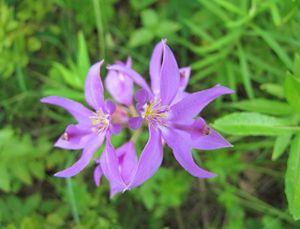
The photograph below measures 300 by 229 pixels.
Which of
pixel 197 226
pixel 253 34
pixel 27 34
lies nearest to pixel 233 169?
pixel 197 226

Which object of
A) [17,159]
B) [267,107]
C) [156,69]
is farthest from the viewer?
[17,159]

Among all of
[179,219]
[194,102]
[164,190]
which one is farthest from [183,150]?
[179,219]

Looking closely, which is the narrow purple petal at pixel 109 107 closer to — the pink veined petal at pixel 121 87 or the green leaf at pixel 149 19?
the pink veined petal at pixel 121 87

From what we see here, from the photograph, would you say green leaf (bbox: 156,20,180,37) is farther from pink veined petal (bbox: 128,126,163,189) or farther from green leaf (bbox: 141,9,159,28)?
pink veined petal (bbox: 128,126,163,189)

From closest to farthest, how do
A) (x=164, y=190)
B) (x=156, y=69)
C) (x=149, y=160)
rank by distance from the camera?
(x=149, y=160)
(x=156, y=69)
(x=164, y=190)

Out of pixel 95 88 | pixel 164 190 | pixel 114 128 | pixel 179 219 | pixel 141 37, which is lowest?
pixel 179 219

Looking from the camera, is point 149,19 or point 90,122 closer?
point 90,122

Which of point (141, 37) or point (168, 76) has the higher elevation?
point (168, 76)

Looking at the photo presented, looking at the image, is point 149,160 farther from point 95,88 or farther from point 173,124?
point 95,88
